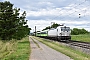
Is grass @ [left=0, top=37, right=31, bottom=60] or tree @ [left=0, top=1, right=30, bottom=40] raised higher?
tree @ [left=0, top=1, right=30, bottom=40]

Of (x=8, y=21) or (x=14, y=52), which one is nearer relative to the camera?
(x=14, y=52)

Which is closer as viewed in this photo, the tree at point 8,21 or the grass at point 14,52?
the grass at point 14,52

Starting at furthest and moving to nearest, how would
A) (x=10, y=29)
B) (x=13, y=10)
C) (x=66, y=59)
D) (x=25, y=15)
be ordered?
(x=25, y=15)
(x=13, y=10)
(x=10, y=29)
(x=66, y=59)

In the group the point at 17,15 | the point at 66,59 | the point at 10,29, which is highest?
the point at 17,15

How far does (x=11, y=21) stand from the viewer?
152 feet

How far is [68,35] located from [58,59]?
98.1ft

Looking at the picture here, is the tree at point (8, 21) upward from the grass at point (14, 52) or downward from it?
upward

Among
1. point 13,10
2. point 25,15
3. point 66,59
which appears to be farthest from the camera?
point 25,15

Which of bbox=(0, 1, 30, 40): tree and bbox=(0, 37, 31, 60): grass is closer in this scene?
bbox=(0, 37, 31, 60): grass

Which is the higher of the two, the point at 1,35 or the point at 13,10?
the point at 13,10

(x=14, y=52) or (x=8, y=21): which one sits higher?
(x=8, y=21)

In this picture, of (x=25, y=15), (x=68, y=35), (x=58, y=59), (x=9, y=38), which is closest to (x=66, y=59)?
(x=58, y=59)

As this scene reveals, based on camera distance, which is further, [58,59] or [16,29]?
[16,29]

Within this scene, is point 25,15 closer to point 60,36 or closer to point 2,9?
point 2,9
